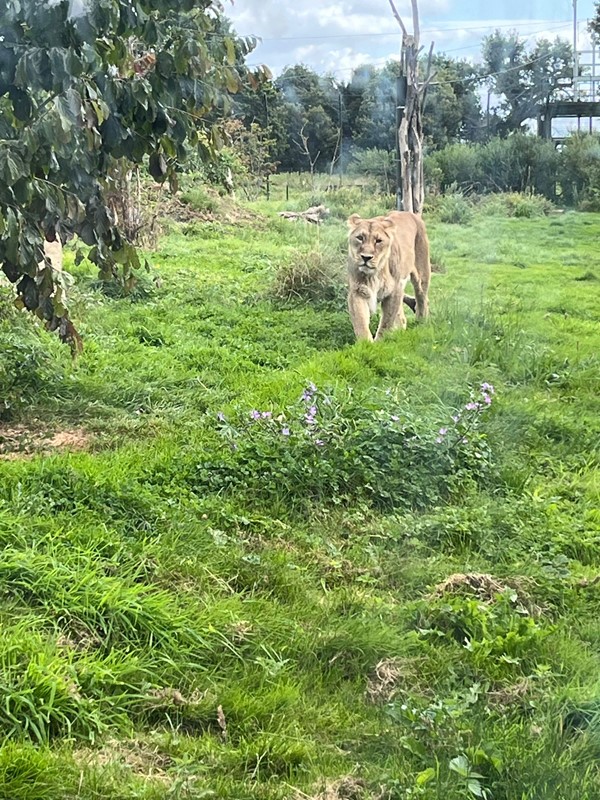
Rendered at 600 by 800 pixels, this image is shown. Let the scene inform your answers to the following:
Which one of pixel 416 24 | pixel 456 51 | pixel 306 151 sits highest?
pixel 416 24

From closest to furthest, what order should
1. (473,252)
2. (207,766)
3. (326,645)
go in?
(207,766), (326,645), (473,252)

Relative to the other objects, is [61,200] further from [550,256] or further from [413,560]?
[550,256]

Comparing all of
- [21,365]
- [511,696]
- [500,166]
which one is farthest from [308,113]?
[511,696]

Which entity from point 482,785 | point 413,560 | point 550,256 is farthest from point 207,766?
point 550,256

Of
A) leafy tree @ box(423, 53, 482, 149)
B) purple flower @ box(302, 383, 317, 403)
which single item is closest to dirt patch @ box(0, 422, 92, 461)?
purple flower @ box(302, 383, 317, 403)

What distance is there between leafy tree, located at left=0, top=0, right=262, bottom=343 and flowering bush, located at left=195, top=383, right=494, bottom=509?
0.67 m

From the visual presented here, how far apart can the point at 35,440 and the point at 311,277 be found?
1838mm

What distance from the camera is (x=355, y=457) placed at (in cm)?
262

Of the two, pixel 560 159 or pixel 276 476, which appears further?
pixel 276 476

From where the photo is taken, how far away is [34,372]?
344 cm

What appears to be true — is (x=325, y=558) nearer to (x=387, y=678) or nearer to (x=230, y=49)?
(x=387, y=678)

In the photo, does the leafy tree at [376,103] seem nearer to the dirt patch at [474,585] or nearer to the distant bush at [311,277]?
the distant bush at [311,277]

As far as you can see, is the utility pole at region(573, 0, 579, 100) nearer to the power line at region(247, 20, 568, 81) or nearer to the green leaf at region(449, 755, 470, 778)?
the power line at region(247, 20, 568, 81)

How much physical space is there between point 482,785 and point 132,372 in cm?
254
